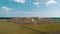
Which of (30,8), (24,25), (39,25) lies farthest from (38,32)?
(30,8)

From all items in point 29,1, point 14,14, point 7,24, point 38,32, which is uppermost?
point 29,1

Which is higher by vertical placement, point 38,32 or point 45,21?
point 45,21

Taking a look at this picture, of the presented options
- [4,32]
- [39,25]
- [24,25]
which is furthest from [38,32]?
[4,32]

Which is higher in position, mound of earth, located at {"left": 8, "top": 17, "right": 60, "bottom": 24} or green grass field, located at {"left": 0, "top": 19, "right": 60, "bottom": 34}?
mound of earth, located at {"left": 8, "top": 17, "right": 60, "bottom": 24}

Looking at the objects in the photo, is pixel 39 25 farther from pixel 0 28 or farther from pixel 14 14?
pixel 0 28

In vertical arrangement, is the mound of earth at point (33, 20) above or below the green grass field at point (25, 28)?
above

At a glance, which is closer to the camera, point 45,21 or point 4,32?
point 4,32

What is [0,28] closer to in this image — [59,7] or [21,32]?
[21,32]
